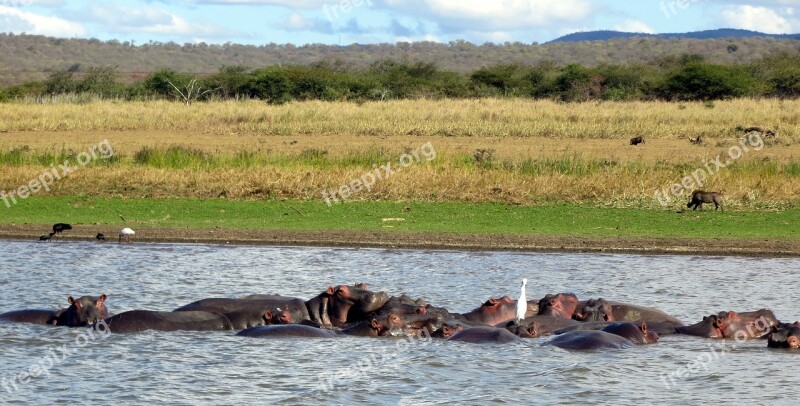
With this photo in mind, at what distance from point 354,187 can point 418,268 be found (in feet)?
20.6

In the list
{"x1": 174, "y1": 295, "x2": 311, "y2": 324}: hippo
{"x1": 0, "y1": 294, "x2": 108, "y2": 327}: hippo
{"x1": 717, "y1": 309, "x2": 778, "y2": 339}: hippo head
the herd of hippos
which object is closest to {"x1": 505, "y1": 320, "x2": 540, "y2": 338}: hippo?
the herd of hippos

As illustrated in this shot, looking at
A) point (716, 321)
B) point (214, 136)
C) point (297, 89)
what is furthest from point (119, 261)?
point (297, 89)

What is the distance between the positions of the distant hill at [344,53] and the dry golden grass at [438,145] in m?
69.7

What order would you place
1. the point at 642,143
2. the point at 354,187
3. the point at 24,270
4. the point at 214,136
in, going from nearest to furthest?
the point at 24,270 → the point at 354,187 → the point at 642,143 → the point at 214,136

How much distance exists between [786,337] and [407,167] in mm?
12538

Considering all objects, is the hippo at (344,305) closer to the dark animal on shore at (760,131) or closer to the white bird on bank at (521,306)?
the white bird on bank at (521,306)

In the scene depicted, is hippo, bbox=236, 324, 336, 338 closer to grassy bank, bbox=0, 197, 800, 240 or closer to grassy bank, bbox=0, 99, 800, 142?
grassy bank, bbox=0, 197, 800, 240

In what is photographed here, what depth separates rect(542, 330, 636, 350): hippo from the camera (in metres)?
11.4

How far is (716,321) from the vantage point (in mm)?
11859

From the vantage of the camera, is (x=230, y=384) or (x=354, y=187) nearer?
(x=230, y=384)

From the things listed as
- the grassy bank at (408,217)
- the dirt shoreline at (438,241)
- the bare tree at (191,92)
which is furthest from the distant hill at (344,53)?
the dirt shoreline at (438,241)

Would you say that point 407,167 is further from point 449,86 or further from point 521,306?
point 449,86

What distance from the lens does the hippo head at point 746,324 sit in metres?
11.9

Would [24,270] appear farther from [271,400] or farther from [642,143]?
[642,143]
